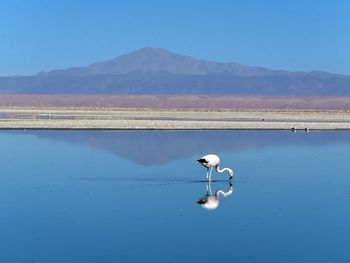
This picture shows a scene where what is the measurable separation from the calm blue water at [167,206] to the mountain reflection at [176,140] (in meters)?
0.21

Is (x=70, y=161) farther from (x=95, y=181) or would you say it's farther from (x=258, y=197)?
(x=258, y=197)

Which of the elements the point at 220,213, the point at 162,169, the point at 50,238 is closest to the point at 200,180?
the point at 162,169

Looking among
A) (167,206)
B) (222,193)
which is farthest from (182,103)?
(167,206)

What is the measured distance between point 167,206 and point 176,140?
15957mm

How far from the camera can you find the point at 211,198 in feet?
52.0

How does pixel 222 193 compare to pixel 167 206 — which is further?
pixel 222 193

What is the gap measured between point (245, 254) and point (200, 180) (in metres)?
7.52

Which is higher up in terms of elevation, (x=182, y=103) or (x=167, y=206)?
(x=167, y=206)

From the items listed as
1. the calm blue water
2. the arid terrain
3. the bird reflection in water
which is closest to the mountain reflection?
the calm blue water

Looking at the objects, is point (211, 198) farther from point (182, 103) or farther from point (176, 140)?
point (182, 103)

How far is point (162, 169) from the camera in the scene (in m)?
20.9

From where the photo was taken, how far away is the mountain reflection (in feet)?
82.6

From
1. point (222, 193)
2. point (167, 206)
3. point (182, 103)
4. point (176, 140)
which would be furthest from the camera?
point (182, 103)

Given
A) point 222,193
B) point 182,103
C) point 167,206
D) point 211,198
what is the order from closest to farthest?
point 167,206 < point 211,198 < point 222,193 < point 182,103
